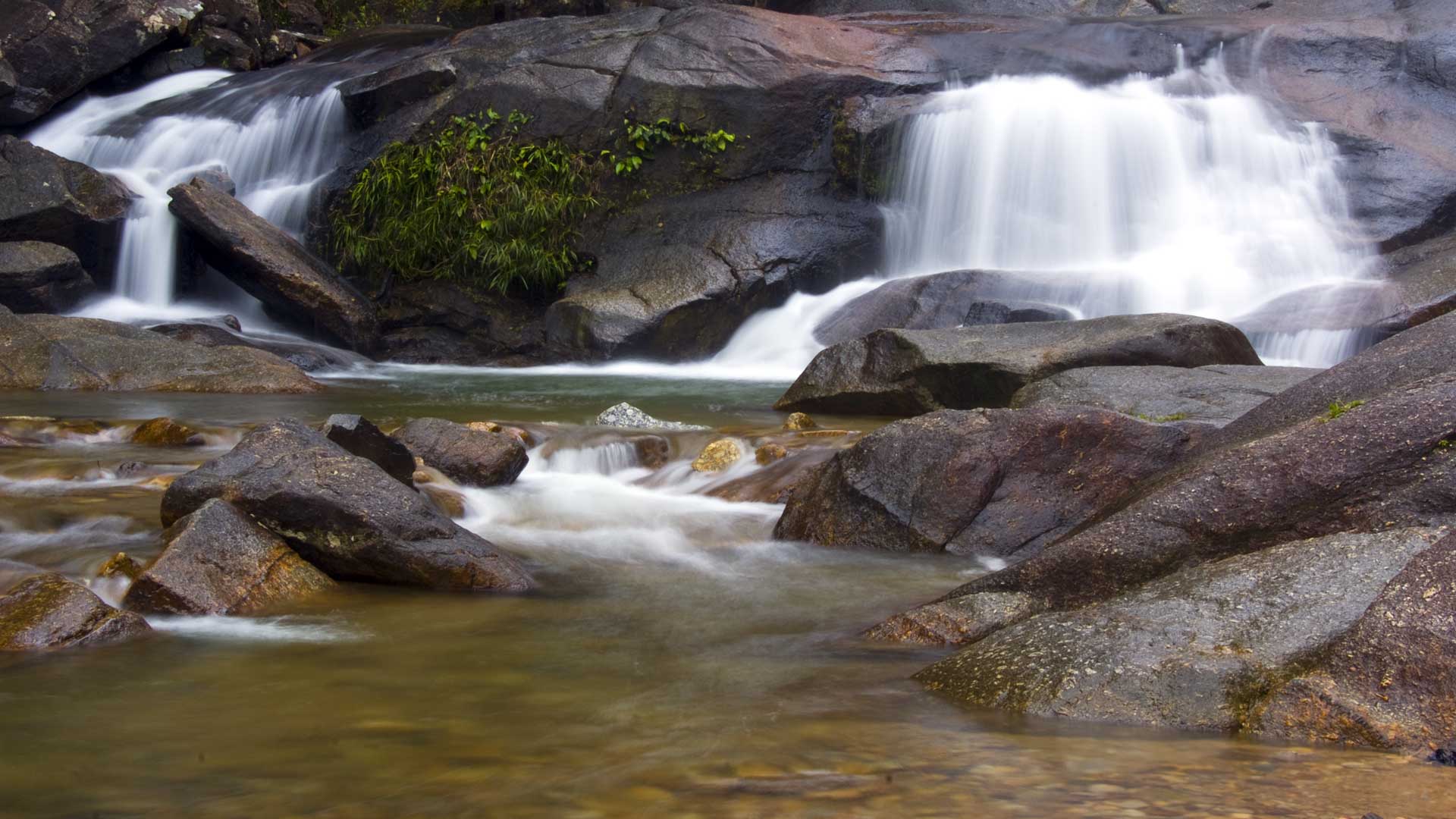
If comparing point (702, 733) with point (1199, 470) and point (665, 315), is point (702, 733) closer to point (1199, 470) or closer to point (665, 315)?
point (1199, 470)

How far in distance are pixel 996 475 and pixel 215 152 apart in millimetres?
12368

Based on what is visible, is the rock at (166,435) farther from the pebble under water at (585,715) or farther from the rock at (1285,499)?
the rock at (1285,499)

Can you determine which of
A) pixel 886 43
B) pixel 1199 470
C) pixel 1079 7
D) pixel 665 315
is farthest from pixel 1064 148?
pixel 1199 470

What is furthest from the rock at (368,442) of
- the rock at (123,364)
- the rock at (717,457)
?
the rock at (123,364)

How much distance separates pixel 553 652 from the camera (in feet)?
12.1

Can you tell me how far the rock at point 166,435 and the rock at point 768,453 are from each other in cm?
321

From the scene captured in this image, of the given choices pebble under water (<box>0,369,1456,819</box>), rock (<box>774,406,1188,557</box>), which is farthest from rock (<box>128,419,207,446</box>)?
rock (<box>774,406,1188,557</box>)

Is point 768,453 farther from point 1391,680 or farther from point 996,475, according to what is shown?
point 1391,680

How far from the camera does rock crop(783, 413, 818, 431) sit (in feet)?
25.1

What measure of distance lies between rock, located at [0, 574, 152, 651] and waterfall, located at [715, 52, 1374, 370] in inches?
336

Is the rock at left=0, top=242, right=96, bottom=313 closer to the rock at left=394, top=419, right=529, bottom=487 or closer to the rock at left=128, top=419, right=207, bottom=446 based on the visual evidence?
the rock at left=128, top=419, right=207, bottom=446

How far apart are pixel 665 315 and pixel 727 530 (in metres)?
6.78

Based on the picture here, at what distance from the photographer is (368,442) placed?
214 inches

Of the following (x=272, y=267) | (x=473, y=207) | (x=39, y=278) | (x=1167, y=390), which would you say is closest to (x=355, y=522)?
(x=1167, y=390)
